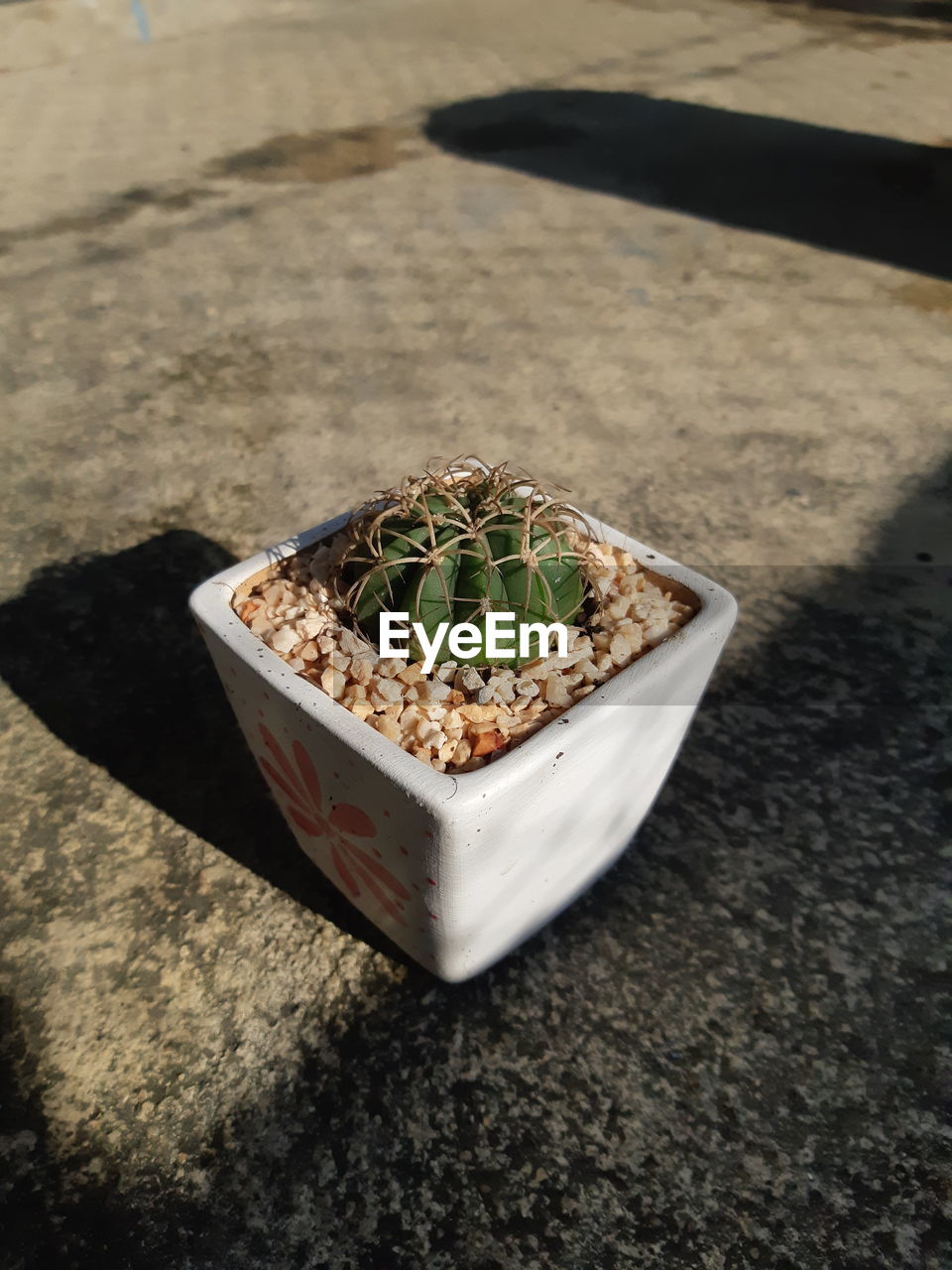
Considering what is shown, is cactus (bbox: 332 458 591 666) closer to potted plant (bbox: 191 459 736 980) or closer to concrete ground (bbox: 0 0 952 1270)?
potted plant (bbox: 191 459 736 980)

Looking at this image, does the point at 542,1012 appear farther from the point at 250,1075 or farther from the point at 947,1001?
the point at 947,1001

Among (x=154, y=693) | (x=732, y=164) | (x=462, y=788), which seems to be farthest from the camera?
(x=732, y=164)

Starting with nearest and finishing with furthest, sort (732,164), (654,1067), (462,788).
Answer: (462,788) → (654,1067) → (732,164)

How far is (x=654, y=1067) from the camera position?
3.67ft

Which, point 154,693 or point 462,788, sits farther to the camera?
point 154,693

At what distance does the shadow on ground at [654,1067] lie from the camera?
98cm

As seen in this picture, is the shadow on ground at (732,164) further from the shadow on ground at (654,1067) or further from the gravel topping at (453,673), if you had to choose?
the gravel topping at (453,673)

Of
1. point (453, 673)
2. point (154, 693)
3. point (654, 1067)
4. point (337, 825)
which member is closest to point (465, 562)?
point (453, 673)

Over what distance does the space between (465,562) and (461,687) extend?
0.47ft

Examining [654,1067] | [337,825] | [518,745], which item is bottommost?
[654,1067]

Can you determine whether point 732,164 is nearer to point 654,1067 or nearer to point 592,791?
Answer: point 592,791

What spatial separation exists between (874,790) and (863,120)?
3.94m

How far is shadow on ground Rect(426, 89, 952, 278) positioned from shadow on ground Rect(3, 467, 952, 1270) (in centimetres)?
234

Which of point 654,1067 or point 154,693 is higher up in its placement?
point 154,693
